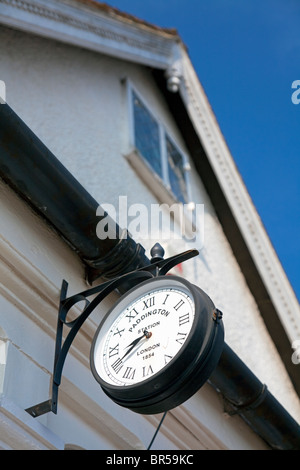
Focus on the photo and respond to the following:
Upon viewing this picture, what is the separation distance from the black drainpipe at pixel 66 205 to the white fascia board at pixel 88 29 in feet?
5.28

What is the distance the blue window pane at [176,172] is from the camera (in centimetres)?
738

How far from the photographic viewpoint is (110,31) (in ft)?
21.2

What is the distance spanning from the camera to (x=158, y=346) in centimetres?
328

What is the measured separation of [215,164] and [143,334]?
4.89 metres

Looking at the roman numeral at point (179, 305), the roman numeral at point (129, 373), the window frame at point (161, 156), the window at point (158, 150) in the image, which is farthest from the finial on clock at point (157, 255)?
the window at point (158, 150)

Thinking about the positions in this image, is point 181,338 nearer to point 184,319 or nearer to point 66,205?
point 184,319

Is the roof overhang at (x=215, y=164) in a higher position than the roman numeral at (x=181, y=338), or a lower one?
higher

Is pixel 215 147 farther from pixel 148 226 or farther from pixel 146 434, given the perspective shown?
pixel 146 434

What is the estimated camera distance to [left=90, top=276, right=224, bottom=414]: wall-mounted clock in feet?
10.3

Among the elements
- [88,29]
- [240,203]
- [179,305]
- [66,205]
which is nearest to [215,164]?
[240,203]

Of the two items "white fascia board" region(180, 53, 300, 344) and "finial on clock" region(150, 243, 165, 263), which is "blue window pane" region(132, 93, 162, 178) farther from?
"finial on clock" region(150, 243, 165, 263)

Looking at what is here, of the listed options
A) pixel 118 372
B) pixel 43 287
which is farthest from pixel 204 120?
pixel 118 372

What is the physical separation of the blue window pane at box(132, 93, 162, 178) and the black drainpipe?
2.41m

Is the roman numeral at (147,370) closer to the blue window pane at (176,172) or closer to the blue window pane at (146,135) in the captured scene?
the blue window pane at (146,135)
